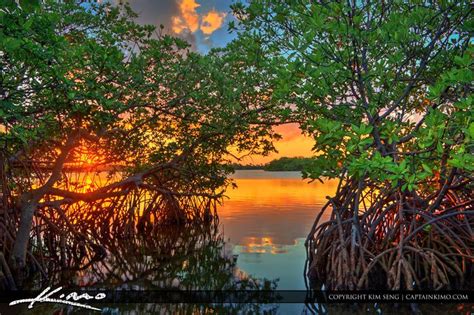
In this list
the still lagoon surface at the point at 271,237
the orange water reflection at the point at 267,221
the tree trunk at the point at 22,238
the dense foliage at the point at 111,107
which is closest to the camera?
the dense foliage at the point at 111,107

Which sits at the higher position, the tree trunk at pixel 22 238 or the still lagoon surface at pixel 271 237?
the tree trunk at pixel 22 238

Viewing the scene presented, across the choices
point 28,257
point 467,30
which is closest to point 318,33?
point 467,30

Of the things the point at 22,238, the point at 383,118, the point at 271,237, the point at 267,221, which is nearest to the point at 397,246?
the point at 383,118

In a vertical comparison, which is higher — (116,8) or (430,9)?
(116,8)

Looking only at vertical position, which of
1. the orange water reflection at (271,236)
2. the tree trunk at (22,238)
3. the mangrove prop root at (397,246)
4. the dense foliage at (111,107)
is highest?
the dense foliage at (111,107)

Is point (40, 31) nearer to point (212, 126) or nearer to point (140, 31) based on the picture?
point (140, 31)

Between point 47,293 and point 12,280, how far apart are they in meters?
0.62

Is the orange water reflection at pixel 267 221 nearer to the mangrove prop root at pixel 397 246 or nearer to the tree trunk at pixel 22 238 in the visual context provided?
the mangrove prop root at pixel 397 246

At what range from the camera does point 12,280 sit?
23.3 ft

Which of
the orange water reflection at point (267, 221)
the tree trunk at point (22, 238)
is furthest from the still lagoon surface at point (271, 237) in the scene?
the tree trunk at point (22, 238)

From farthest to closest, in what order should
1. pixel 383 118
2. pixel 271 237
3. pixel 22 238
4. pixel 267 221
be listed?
1. pixel 267 221
2. pixel 271 237
3. pixel 22 238
4. pixel 383 118

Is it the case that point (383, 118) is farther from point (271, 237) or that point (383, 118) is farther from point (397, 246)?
point (271, 237)

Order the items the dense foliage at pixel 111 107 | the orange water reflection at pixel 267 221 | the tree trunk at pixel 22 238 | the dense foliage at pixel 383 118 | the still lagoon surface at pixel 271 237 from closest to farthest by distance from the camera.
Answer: the dense foliage at pixel 383 118
the dense foliage at pixel 111 107
the tree trunk at pixel 22 238
the still lagoon surface at pixel 271 237
the orange water reflection at pixel 267 221

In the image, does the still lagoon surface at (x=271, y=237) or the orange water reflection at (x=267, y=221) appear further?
the orange water reflection at (x=267, y=221)
